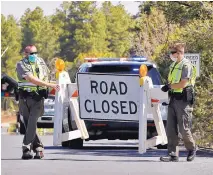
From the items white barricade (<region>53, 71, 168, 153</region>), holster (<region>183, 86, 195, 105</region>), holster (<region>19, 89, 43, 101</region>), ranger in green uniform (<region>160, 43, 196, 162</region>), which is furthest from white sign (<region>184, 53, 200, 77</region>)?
holster (<region>19, 89, 43, 101</region>)

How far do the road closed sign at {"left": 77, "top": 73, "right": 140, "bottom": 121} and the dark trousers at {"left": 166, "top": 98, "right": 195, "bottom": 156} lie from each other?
74 centimetres

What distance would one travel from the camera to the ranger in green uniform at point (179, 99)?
13438 millimetres

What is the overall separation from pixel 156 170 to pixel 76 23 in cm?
7960

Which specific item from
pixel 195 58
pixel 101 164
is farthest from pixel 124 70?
pixel 101 164

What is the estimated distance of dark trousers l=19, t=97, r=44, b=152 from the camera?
13.8m

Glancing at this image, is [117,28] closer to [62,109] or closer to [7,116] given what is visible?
[7,116]

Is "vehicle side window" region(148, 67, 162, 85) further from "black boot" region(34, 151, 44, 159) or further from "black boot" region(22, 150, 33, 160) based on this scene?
"black boot" region(22, 150, 33, 160)

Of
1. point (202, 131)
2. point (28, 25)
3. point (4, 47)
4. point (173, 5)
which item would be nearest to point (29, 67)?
point (202, 131)

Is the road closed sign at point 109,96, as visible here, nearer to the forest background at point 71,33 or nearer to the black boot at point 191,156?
the black boot at point 191,156

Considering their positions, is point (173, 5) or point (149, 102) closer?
point (149, 102)

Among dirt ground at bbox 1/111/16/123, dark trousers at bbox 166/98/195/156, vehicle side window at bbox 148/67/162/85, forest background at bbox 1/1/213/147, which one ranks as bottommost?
dirt ground at bbox 1/111/16/123

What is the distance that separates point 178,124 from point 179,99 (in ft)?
1.32

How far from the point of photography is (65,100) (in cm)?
1483

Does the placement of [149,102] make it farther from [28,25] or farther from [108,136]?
[28,25]
